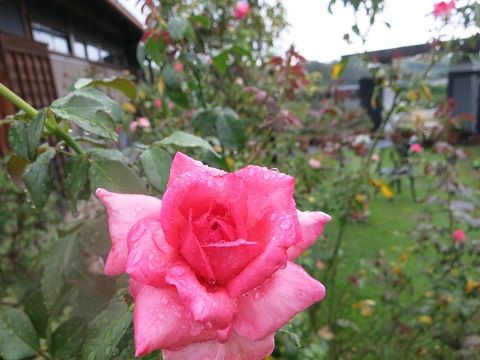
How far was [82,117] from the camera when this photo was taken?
2.31 ft

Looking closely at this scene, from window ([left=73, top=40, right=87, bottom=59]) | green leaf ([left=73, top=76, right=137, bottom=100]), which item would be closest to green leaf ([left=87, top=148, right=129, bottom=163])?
green leaf ([left=73, top=76, right=137, bottom=100])

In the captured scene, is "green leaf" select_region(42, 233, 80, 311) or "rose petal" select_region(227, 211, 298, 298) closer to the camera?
"rose petal" select_region(227, 211, 298, 298)

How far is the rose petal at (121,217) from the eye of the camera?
49 centimetres

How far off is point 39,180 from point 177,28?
74 cm

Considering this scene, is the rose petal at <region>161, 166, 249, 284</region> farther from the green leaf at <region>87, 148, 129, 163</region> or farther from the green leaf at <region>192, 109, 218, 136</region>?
the green leaf at <region>192, 109, 218, 136</region>

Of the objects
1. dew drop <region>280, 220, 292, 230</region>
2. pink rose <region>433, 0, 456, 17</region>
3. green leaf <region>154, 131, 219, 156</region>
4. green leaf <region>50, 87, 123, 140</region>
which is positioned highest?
pink rose <region>433, 0, 456, 17</region>

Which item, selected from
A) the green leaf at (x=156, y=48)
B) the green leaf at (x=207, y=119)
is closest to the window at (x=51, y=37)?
the green leaf at (x=156, y=48)

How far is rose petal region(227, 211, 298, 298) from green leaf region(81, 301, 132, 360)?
0.63 feet

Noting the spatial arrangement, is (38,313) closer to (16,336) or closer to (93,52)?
(16,336)

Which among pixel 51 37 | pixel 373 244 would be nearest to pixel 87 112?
pixel 373 244

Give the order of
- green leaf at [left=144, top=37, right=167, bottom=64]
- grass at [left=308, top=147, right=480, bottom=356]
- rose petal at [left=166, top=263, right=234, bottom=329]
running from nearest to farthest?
rose petal at [left=166, top=263, right=234, bottom=329] → green leaf at [left=144, top=37, right=167, bottom=64] → grass at [left=308, top=147, right=480, bottom=356]

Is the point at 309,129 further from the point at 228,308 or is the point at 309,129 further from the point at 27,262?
the point at 228,308

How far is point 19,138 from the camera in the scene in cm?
72

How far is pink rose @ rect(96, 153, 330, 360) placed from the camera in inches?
16.5
